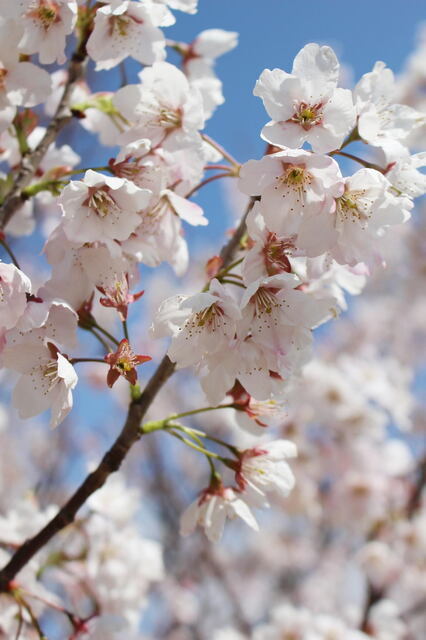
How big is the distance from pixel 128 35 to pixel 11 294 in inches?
28.3

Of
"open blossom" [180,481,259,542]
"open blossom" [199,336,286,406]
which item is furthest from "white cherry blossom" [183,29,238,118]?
"open blossom" [180,481,259,542]

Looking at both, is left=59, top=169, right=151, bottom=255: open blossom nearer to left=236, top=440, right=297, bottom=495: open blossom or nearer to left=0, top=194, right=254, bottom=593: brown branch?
left=0, top=194, right=254, bottom=593: brown branch

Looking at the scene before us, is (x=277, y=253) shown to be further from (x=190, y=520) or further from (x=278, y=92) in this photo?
(x=190, y=520)

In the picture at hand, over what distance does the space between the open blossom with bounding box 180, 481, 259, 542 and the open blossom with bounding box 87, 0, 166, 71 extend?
103cm

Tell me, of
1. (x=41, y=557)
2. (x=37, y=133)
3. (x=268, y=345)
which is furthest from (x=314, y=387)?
(x=268, y=345)

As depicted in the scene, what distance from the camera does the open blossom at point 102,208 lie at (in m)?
1.19

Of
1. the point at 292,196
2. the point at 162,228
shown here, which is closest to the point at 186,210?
the point at 162,228

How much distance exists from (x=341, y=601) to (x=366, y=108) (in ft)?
26.5

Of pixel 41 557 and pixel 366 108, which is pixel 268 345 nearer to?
pixel 366 108

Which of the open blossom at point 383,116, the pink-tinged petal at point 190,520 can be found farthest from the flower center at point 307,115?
the pink-tinged petal at point 190,520

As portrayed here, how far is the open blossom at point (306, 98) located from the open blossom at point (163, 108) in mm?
282

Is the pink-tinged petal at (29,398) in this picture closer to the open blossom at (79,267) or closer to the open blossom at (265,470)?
the open blossom at (79,267)

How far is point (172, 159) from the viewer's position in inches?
54.6

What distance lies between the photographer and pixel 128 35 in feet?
4.79
